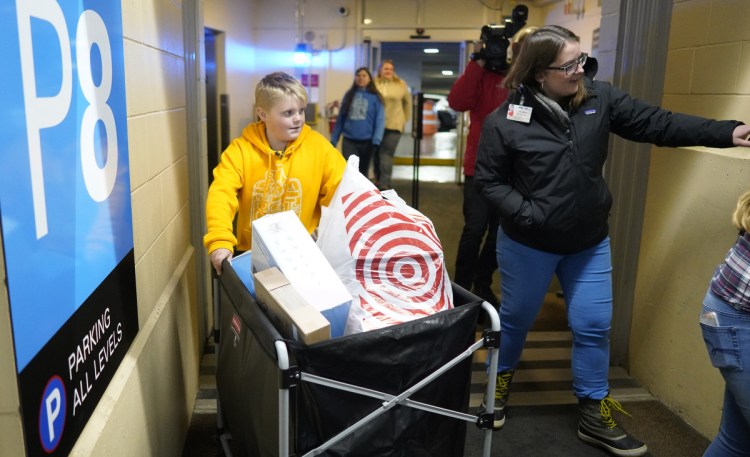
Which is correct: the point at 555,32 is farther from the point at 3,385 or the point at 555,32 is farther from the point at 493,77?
the point at 3,385

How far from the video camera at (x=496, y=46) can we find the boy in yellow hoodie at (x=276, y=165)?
4.21 ft

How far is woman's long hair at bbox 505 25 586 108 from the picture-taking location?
1.93 m

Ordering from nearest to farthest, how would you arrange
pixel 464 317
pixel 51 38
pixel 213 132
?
pixel 51 38, pixel 464 317, pixel 213 132

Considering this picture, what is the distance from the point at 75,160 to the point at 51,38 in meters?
0.21

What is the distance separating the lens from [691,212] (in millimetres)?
2293

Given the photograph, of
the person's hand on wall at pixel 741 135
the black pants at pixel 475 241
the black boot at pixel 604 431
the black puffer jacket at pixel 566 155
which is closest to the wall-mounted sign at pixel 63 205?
the black puffer jacket at pixel 566 155

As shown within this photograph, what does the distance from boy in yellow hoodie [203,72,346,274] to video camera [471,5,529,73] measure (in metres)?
1.28

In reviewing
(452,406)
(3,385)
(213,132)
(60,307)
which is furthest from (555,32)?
(213,132)

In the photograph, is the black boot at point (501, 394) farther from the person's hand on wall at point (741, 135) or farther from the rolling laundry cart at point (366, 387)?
the person's hand on wall at point (741, 135)

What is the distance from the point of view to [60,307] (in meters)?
1.01

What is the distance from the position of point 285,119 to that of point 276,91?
0.29 ft

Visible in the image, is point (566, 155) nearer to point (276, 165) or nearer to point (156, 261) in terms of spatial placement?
point (276, 165)

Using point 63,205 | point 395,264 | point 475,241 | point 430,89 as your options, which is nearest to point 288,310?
point 395,264

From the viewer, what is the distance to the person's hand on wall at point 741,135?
181 centimetres
